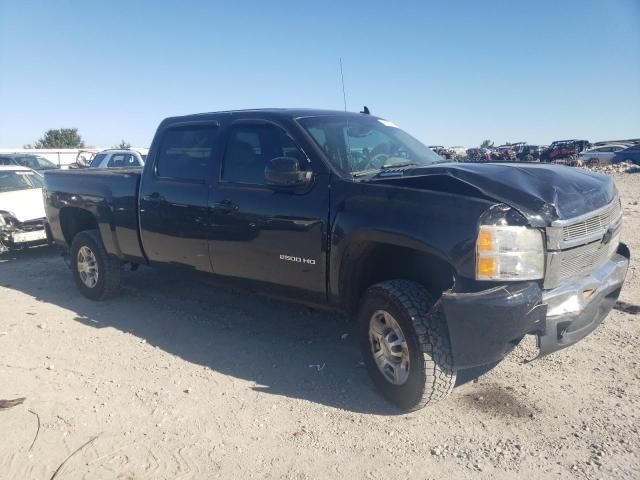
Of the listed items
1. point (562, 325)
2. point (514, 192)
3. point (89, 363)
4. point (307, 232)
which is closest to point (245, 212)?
point (307, 232)

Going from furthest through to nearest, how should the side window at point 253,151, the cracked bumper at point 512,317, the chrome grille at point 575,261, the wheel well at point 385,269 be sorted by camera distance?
the side window at point 253,151
the wheel well at point 385,269
the chrome grille at point 575,261
the cracked bumper at point 512,317

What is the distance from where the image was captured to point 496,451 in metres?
2.89

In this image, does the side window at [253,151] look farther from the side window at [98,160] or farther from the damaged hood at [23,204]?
the side window at [98,160]

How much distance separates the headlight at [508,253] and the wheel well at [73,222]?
483cm

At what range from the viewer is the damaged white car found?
834 centimetres

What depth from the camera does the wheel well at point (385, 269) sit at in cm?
346

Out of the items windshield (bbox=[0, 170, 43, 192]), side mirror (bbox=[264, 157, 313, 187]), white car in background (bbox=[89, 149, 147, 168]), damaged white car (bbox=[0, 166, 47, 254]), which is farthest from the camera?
white car in background (bbox=[89, 149, 147, 168])

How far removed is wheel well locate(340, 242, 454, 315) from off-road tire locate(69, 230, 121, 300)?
3289 millimetres

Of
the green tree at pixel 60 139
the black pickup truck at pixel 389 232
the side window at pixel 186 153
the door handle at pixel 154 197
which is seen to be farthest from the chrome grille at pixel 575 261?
the green tree at pixel 60 139

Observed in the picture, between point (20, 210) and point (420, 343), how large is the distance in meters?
8.23

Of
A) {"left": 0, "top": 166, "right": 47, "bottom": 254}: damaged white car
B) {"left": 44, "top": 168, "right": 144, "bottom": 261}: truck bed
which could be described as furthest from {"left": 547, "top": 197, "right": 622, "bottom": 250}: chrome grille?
{"left": 0, "top": 166, "right": 47, "bottom": 254}: damaged white car

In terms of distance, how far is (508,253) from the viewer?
112 inches

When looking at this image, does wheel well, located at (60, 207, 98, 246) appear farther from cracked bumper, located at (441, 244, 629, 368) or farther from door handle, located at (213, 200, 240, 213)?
cracked bumper, located at (441, 244, 629, 368)

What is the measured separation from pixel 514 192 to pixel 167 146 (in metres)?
3.47
